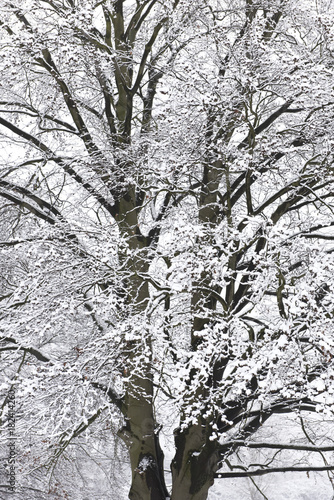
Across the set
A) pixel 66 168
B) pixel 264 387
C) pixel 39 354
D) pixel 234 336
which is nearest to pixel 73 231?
pixel 66 168

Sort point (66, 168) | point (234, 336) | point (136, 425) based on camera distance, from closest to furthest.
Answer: point (234, 336) < point (136, 425) < point (66, 168)

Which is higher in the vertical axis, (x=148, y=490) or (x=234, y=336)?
(x=234, y=336)

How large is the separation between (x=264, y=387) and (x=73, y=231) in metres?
2.97

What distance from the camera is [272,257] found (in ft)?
16.1

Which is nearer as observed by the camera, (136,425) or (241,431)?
(241,431)

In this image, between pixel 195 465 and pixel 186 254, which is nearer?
pixel 186 254

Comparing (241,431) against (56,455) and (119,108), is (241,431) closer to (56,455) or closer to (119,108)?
(56,455)

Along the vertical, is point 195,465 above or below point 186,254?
below

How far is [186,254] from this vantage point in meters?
4.75

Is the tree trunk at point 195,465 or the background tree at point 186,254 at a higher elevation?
the background tree at point 186,254

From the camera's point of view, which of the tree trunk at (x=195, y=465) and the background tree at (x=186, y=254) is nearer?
the background tree at (x=186, y=254)

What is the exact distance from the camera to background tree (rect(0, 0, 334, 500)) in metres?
4.85

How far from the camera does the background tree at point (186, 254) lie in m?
4.85

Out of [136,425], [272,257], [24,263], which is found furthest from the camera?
[24,263]
